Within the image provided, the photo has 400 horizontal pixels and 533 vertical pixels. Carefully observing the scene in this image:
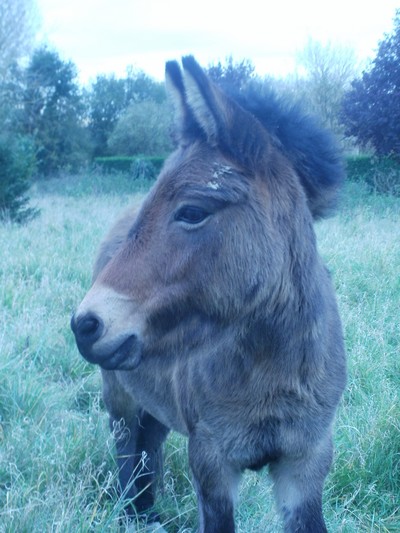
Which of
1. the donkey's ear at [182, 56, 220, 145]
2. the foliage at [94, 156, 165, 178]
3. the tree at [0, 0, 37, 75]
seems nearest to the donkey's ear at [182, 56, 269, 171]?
the donkey's ear at [182, 56, 220, 145]

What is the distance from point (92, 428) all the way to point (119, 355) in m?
1.59

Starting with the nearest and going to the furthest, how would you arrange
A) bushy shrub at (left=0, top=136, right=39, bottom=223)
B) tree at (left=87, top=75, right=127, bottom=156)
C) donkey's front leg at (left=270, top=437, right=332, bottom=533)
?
1. donkey's front leg at (left=270, top=437, right=332, bottom=533)
2. bushy shrub at (left=0, top=136, right=39, bottom=223)
3. tree at (left=87, top=75, right=127, bottom=156)

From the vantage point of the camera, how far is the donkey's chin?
73.3 inches

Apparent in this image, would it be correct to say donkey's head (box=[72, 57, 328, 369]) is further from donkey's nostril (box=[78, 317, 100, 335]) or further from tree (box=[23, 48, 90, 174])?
tree (box=[23, 48, 90, 174])

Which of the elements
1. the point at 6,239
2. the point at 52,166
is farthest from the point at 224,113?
the point at 52,166

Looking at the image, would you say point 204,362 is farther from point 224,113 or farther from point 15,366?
point 15,366

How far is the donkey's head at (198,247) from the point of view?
1.89 metres

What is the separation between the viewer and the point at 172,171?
204 centimetres

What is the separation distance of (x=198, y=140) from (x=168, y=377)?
1072 mm

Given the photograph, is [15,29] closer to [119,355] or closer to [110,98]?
[110,98]

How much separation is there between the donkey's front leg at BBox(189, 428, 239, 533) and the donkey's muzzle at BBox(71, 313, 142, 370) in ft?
1.80

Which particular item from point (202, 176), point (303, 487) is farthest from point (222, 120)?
point (303, 487)

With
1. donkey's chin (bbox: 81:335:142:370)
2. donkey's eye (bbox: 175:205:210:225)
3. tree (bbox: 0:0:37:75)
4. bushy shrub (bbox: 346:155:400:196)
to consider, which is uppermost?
tree (bbox: 0:0:37:75)

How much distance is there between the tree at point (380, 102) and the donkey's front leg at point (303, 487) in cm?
1559
